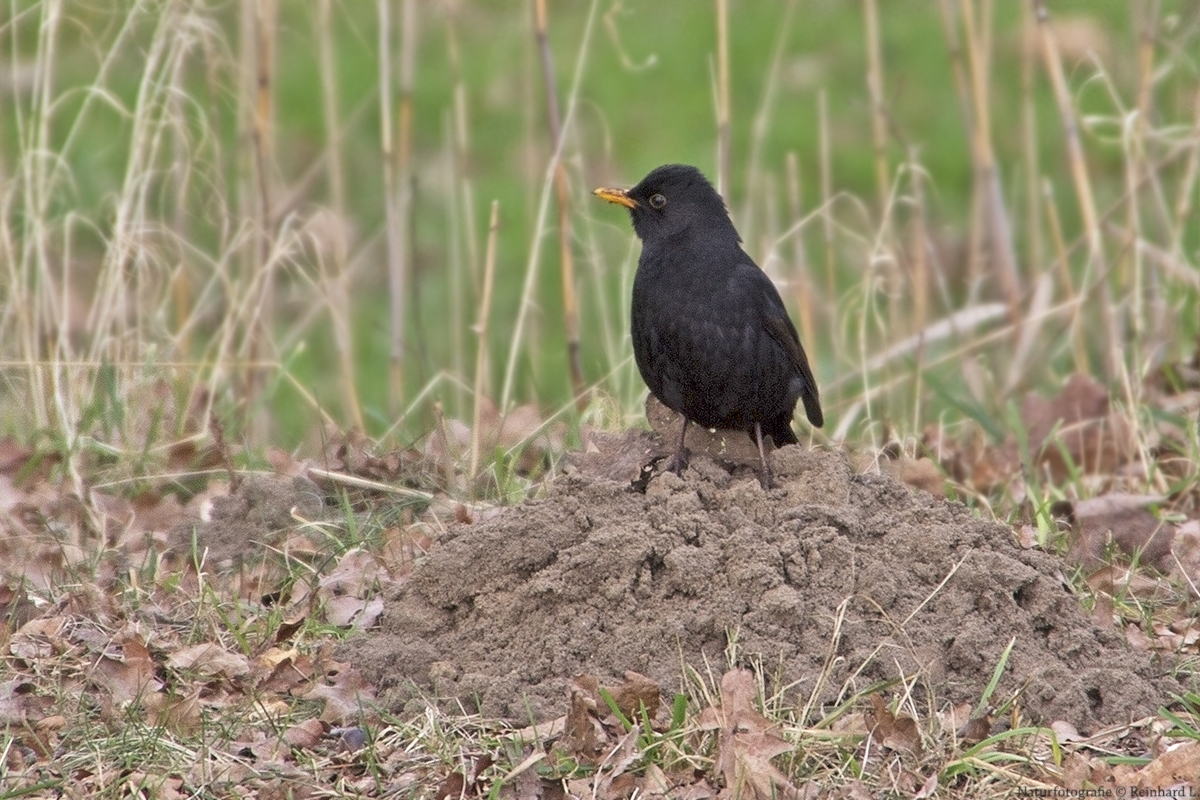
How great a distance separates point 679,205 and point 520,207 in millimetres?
5150

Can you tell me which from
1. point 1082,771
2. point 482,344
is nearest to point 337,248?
point 482,344

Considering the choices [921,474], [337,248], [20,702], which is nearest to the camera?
[20,702]

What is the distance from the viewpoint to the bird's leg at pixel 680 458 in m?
4.33

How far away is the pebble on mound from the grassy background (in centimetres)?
125

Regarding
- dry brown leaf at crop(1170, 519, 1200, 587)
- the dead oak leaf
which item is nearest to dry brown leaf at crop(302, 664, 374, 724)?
the dead oak leaf

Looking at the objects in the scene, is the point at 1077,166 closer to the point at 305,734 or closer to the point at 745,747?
the point at 745,747

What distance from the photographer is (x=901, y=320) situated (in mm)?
6336

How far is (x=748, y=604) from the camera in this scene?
3586 mm

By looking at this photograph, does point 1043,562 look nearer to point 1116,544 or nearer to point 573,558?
point 1116,544

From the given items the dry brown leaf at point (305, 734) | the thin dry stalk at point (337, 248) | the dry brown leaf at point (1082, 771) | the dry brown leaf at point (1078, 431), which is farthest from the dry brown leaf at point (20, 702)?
the dry brown leaf at point (1078, 431)

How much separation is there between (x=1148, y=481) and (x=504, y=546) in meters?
2.25

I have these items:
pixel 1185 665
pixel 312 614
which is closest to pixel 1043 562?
pixel 1185 665

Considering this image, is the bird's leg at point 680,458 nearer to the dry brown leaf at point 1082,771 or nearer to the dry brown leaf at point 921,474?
the dry brown leaf at point 921,474

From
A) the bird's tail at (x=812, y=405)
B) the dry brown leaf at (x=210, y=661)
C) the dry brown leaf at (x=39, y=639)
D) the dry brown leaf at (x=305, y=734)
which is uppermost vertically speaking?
the bird's tail at (x=812, y=405)
